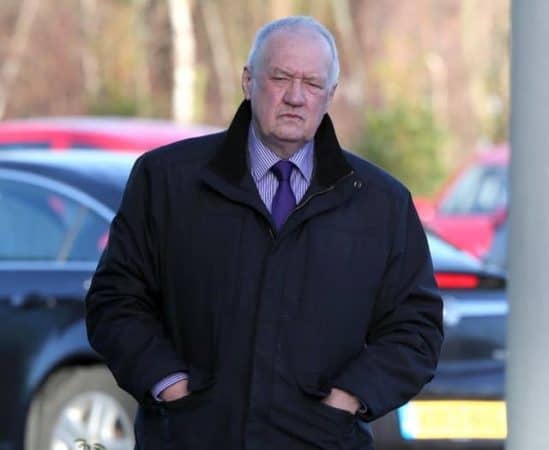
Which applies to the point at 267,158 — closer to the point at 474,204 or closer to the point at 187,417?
the point at 187,417

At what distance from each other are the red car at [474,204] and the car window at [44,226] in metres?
8.27

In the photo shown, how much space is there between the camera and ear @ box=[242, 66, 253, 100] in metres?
4.01

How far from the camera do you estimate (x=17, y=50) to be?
1368 inches

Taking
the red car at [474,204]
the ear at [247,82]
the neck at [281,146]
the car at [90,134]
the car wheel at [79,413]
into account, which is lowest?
the red car at [474,204]

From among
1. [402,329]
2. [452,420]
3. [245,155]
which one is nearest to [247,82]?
[245,155]

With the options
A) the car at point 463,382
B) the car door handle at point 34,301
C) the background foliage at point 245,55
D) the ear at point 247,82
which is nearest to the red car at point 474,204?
the car at point 463,382

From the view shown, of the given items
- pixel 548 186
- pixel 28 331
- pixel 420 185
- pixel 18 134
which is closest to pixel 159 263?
pixel 548 186

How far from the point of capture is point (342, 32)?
135 ft

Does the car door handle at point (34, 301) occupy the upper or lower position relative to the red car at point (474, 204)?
upper

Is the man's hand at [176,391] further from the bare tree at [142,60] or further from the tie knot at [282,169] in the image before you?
the bare tree at [142,60]

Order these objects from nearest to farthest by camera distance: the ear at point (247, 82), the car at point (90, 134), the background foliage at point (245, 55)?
the ear at point (247, 82), the car at point (90, 134), the background foliage at point (245, 55)

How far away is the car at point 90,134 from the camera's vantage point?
1129cm

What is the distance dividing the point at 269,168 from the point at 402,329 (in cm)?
44

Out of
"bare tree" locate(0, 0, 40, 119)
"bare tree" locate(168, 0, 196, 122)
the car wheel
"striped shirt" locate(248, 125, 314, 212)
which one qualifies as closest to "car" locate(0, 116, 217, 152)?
the car wheel
